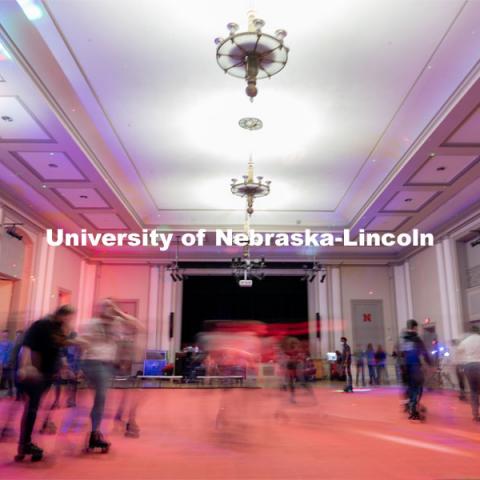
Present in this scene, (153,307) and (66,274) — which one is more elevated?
(66,274)

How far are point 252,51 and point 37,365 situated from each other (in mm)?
3430

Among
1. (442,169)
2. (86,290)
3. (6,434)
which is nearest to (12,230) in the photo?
(86,290)

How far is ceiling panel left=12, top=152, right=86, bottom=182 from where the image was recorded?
8.38 metres

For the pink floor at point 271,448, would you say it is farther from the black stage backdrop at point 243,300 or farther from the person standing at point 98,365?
the black stage backdrop at point 243,300

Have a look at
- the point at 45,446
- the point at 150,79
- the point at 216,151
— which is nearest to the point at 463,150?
the point at 216,151

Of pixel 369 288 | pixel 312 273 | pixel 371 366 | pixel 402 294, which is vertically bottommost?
pixel 371 366

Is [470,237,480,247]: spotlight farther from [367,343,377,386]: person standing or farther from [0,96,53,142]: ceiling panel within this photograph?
[0,96,53,142]: ceiling panel

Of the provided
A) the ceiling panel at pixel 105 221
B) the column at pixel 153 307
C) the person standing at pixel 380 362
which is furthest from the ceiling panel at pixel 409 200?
the column at pixel 153 307

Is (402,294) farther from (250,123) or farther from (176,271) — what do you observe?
(250,123)

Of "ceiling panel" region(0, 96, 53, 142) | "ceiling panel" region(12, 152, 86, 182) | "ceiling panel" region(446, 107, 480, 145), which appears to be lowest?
"ceiling panel" region(12, 152, 86, 182)

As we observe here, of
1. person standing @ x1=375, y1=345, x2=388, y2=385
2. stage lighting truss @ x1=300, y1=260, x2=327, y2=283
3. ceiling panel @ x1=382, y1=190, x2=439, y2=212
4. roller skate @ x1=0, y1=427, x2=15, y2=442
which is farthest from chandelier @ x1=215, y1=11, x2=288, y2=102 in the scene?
person standing @ x1=375, y1=345, x2=388, y2=385

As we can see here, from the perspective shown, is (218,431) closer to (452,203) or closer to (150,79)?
(150,79)

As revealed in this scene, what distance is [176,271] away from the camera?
1467 cm

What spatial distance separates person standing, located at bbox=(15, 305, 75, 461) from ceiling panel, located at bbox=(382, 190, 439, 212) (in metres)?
8.09
